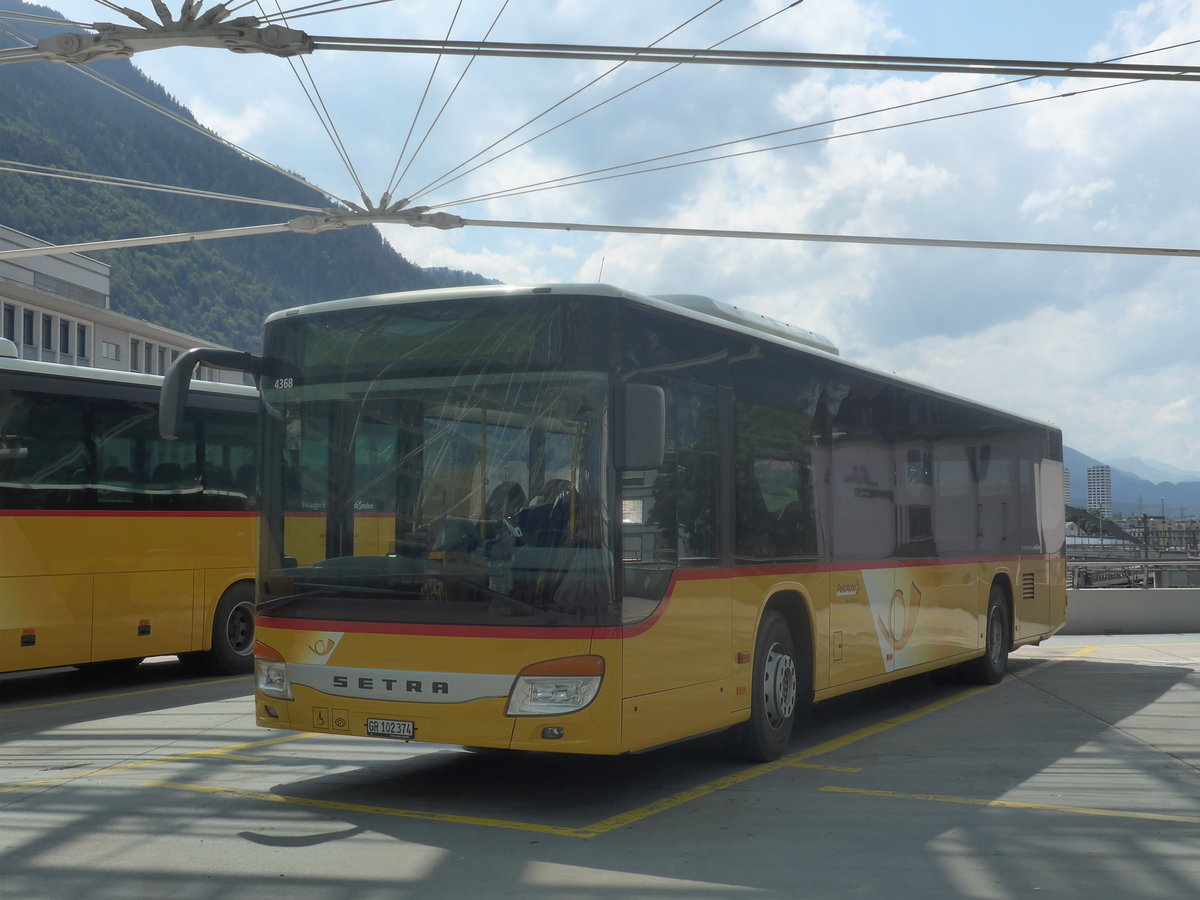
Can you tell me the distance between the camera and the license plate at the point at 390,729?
716 centimetres

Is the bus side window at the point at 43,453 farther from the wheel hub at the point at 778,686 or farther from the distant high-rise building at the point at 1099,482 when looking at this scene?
the distant high-rise building at the point at 1099,482

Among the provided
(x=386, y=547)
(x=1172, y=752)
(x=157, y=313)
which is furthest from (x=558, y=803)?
(x=157, y=313)

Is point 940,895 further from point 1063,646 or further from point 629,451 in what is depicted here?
point 1063,646

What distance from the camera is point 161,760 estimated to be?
355 inches

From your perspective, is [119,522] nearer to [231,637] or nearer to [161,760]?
[231,637]

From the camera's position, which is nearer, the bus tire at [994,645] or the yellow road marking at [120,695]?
the yellow road marking at [120,695]

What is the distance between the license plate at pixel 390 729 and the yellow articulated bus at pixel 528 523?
1 centimetres

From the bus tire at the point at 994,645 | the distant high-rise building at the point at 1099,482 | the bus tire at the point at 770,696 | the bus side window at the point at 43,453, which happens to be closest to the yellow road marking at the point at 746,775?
the bus tire at the point at 770,696

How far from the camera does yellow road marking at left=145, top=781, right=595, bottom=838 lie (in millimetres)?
6863

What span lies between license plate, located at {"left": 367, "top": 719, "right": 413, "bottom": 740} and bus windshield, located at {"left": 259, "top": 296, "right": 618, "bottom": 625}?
57 centimetres

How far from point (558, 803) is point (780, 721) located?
2.12 meters

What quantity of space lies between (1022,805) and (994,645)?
7.22 m

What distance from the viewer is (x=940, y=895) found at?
5.61 meters

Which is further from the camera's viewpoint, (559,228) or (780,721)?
(559,228)
